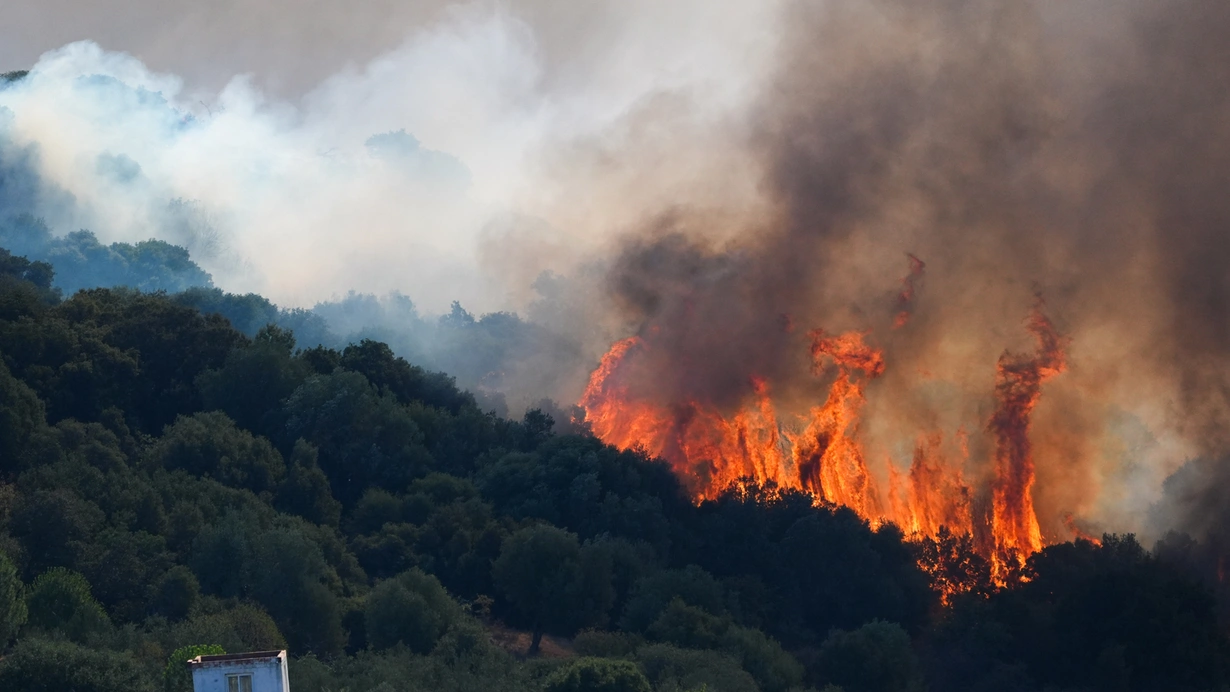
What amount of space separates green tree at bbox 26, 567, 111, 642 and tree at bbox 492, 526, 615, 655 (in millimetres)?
15796

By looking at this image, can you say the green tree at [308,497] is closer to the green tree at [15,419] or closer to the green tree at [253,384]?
the green tree at [253,384]

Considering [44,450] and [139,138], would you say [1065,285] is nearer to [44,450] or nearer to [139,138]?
[44,450]

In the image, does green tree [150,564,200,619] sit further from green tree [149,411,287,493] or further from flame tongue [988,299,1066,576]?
flame tongue [988,299,1066,576]

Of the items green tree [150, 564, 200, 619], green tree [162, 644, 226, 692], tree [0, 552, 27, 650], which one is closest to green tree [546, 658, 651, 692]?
green tree [162, 644, 226, 692]

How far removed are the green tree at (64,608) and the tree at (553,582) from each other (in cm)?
1580

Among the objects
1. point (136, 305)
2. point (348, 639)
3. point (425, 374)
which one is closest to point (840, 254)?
point (425, 374)

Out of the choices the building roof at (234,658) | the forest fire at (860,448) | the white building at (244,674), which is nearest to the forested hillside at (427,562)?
the forest fire at (860,448)

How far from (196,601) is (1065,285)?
3774cm

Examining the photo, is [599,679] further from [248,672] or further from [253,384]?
[253,384]

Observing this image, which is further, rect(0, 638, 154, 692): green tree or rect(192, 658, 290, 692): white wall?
rect(0, 638, 154, 692): green tree

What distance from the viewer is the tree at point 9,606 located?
52625 millimetres

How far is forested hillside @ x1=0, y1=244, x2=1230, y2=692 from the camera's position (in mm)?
58719

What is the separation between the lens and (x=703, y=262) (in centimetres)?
8094

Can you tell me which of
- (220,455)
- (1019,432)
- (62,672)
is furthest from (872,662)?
(220,455)
